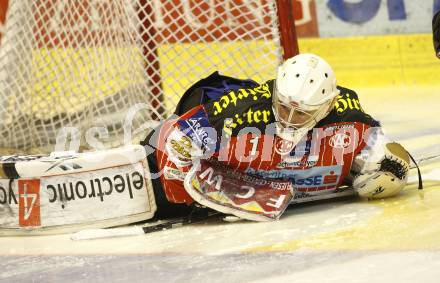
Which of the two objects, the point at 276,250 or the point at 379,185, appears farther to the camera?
the point at 379,185

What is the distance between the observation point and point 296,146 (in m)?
3.29

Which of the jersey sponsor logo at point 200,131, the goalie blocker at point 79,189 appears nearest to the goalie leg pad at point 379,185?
the jersey sponsor logo at point 200,131

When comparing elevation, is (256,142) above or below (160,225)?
above

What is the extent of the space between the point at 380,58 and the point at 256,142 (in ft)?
9.75

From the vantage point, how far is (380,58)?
19.9ft

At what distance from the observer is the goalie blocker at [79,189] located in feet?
11.0

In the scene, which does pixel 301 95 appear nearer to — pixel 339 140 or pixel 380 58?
pixel 339 140

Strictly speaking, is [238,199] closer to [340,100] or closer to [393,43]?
[340,100]

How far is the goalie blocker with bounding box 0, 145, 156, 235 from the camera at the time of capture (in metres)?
3.37

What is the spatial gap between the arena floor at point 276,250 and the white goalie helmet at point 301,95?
0.33 metres

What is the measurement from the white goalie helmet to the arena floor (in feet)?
1.10

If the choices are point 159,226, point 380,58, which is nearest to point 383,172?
point 159,226

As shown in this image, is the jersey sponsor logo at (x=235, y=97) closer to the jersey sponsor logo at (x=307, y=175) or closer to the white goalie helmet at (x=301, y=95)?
the white goalie helmet at (x=301, y=95)

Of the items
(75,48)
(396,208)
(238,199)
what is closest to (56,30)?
(75,48)
